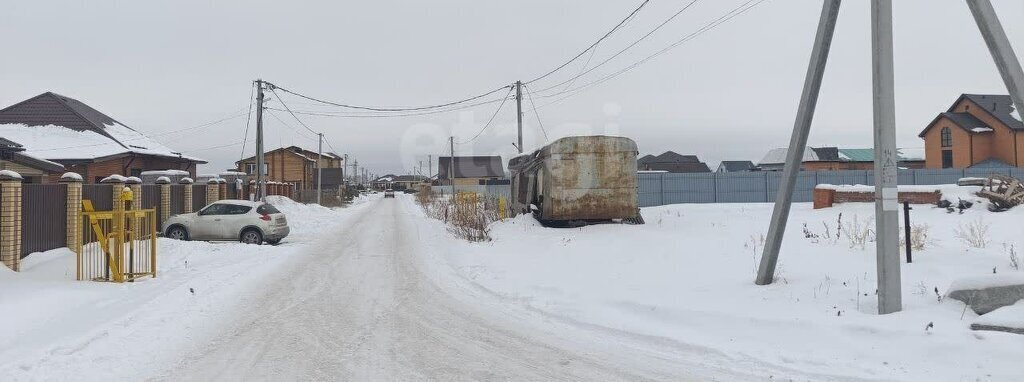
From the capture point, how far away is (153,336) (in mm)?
6535

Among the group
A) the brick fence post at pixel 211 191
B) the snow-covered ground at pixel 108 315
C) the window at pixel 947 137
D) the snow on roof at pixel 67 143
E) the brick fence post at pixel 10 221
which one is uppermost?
the window at pixel 947 137

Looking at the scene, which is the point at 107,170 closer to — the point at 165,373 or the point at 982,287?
the point at 165,373

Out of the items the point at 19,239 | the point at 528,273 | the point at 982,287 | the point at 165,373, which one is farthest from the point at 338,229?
the point at 982,287

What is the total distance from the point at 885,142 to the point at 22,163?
29658 millimetres

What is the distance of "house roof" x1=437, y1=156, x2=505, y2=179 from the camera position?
94.5m

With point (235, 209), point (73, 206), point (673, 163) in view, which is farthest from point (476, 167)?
point (73, 206)

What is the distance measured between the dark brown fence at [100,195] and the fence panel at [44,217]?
1912 mm

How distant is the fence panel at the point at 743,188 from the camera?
104 ft

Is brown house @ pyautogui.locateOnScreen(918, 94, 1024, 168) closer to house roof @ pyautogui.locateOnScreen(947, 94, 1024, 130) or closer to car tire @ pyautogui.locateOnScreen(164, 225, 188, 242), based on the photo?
house roof @ pyautogui.locateOnScreen(947, 94, 1024, 130)

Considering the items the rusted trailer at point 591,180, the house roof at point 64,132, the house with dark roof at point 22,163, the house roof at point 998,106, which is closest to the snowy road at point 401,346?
the rusted trailer at point 591,180

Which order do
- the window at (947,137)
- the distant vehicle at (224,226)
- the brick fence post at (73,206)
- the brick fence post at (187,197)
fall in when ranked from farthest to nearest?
the window at (947,137) < the brick fence post at (187,197) < the distant vehicle at (224,226) < the brick fence post at (73,206)

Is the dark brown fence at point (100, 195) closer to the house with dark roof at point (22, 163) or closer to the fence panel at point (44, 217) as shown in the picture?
the fence panel at point (44, 217)

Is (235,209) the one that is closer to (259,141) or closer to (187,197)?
(187,197)

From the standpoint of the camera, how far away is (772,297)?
734 centimetres
